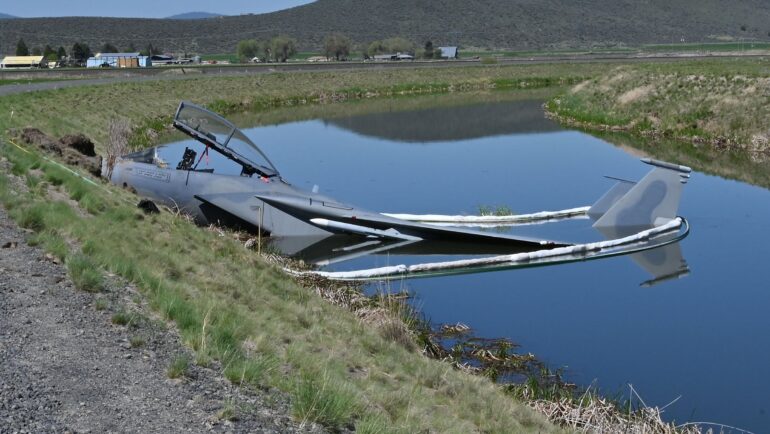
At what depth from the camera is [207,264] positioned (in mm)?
14492

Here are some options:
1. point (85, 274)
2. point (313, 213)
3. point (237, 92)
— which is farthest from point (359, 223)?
point (237, 92)

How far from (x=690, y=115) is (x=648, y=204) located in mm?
27563

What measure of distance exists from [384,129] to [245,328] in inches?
1580

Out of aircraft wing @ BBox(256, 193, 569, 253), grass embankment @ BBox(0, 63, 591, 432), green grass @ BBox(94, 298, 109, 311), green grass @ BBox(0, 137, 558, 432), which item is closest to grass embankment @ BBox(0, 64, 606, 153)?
aircraft wing @ BBox(256, 193, 569, 253)

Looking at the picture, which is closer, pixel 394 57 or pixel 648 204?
pixel 648 204

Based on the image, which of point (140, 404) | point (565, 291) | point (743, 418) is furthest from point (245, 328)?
point (565, 291)

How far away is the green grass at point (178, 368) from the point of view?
8.11 metres

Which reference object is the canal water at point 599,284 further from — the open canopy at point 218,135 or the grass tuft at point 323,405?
the grass tuft at point 323,405

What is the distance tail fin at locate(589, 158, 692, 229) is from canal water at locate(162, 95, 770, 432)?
2.44 ft

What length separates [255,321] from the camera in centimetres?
1112

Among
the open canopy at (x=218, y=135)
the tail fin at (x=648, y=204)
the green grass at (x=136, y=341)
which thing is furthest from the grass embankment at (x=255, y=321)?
the tail fin at (x=648, y=204)

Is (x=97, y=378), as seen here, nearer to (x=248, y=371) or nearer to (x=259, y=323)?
(x=248, y=371)

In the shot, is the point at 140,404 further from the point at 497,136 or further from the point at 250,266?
the point at 497,136

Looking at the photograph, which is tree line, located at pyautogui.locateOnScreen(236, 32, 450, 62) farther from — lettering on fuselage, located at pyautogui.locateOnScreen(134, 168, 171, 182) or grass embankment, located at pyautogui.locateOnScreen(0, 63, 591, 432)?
grass embankment, located at pyautogui.locateOnScreen(0, 63, 591, 432)
